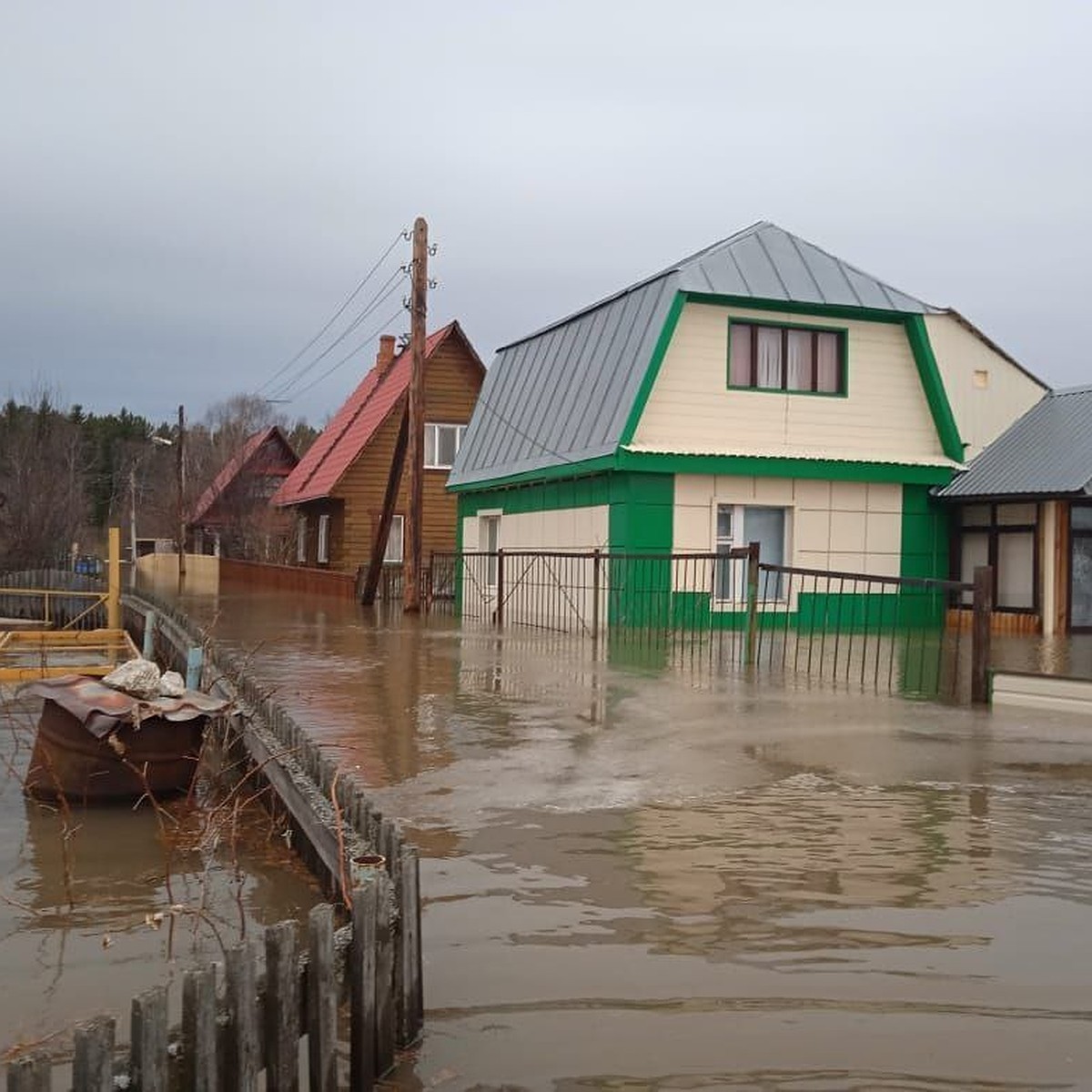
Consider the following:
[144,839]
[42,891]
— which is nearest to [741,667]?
[144,839]

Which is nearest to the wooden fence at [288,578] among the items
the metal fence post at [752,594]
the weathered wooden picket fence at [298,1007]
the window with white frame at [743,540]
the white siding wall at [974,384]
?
the window with white frame at [743,540]

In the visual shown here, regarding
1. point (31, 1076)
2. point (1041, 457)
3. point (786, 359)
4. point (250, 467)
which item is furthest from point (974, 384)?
point (250, 467)

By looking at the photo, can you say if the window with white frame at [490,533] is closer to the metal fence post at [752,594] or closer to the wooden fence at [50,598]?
the metal fence post at [752,594]

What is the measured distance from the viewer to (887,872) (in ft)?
18.3

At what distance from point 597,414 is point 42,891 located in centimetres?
1410

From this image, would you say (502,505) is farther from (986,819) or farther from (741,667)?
(986,819)

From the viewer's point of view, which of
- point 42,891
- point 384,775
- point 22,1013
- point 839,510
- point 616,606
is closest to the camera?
point 22,1013

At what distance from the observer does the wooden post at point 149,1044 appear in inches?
116

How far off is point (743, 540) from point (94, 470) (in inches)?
2596

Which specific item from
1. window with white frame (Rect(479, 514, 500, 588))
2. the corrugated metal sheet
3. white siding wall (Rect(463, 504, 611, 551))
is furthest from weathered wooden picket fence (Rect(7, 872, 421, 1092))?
window with white frame (Rect(479, 514, 500, 588))

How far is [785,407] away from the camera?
1950cm

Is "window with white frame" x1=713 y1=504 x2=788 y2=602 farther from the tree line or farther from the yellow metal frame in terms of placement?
the tree line

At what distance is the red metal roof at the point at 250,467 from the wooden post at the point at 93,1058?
45653mm

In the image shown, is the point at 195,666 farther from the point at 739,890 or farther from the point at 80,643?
the point at 80,643
